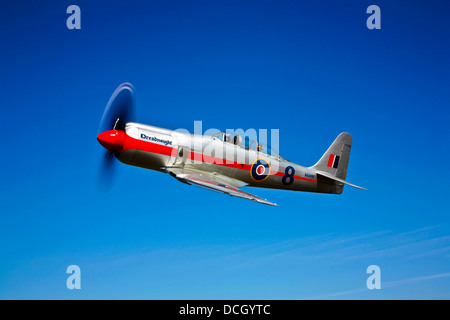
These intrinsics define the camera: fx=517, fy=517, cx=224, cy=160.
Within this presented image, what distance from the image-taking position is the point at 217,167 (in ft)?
80.9

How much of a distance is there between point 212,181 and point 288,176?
561 centimetres

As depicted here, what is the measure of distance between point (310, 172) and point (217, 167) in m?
6.24

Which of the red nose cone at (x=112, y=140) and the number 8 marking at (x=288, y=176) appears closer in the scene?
the red nose cone at (x=112, y=140)

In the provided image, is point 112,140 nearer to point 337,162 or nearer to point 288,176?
point 288,176

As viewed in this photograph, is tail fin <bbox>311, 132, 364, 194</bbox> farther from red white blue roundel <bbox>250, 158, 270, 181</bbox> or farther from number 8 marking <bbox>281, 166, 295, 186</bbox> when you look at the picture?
red white blue roundel <bbox>250, 158, 270, 181</bbox>

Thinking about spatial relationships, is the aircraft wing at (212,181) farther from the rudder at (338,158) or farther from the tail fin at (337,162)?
the rudder at (338,158)

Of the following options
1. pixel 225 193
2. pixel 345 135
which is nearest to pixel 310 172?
pixel 345 135

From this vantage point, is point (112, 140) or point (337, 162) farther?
point (337, 162)

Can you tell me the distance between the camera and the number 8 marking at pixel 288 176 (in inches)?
1061

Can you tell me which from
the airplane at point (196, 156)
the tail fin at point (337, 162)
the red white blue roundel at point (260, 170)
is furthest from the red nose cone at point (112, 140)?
the tail fin at point (337, 162)

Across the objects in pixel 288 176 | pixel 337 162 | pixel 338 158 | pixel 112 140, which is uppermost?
pixel 338 158

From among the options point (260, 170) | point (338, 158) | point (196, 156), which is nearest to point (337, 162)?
point (338, 158)

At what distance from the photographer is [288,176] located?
27094 mm

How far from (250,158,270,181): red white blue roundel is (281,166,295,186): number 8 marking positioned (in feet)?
4.01
